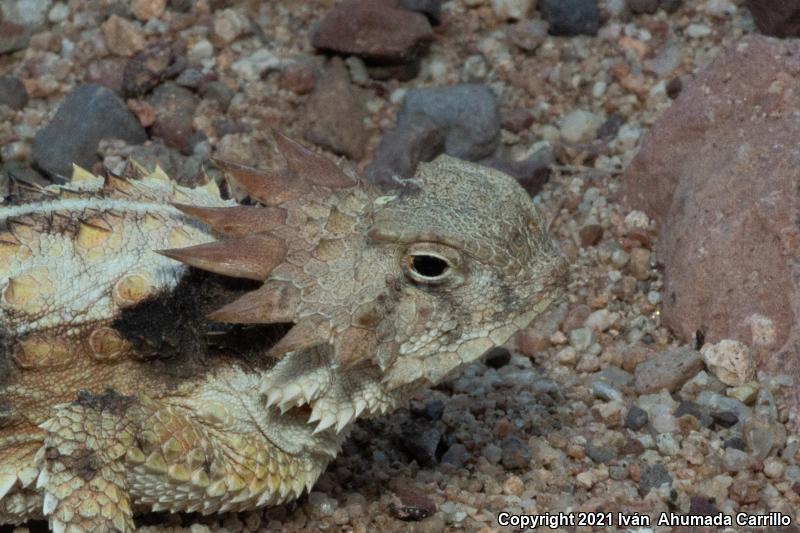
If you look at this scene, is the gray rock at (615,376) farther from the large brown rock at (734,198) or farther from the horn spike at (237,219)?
the horn spike at (237,219)

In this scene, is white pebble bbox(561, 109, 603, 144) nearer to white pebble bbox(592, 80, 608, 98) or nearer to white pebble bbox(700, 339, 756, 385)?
white pebble bbox(592, 80, 608, 98)

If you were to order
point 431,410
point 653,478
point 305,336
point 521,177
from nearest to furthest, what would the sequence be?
1. point 305,336
2. point 653,478
3. point 431,410
4. point 521,177

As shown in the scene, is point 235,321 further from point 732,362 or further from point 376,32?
point 376,32

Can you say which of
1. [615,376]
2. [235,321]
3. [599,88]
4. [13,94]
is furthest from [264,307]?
[13,94]

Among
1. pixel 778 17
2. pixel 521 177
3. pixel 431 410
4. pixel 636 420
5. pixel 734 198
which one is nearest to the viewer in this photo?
pixel 636 420

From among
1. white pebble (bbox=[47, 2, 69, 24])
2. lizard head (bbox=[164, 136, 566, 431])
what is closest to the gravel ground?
white pebble (bbox=[47, 2, 69, 24])

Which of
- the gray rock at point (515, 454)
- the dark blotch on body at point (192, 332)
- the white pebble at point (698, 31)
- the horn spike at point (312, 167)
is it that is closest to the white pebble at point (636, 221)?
the white pebble at point (698, 31)

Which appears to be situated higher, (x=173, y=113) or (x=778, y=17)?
(x=778, y=17)
